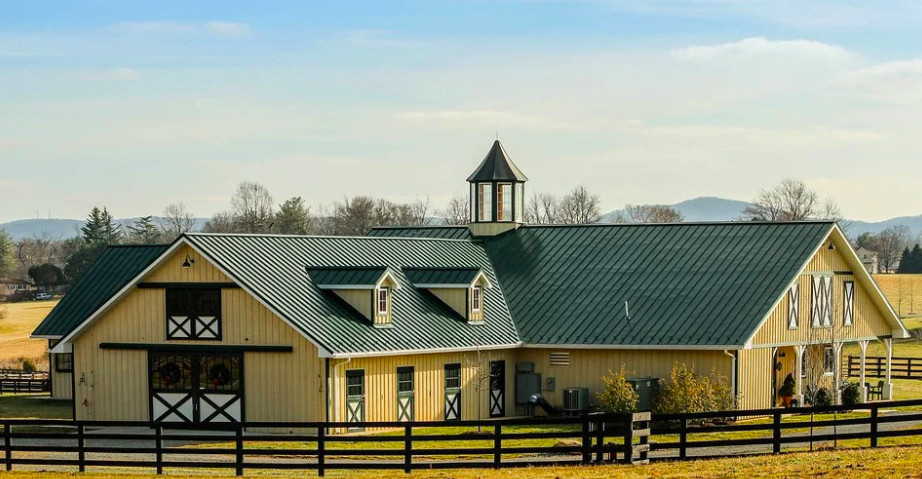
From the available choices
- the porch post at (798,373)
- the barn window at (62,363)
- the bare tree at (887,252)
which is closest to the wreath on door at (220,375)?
the barn window at (62,363)

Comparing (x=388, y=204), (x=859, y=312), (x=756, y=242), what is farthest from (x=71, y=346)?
(x=388, y=204)

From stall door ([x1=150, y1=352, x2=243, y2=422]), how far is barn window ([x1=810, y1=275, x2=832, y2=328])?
18019 mm

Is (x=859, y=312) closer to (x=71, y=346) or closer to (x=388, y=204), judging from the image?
(x=71, y=346)

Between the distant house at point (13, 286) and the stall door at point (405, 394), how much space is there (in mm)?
98236

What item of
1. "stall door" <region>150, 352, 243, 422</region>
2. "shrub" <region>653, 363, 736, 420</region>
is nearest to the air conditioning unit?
"shrub" <region>653, 363, 736, 420</region>

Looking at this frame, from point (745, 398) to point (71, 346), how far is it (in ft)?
62.3

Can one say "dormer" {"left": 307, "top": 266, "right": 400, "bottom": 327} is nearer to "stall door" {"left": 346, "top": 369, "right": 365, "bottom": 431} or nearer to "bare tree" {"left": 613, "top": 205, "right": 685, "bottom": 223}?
"stall door" {"left": 346, "top": 369, "right": 365, "bottom": 431}

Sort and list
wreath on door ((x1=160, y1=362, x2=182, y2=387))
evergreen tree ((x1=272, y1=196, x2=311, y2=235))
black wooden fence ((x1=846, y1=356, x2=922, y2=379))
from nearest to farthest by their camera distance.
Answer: wreath on door ((x1=160, y1=362, x2=182, y2=387))
black wooden fence ((x1=846, y1=356, x2=922, y2=379))
evergreen tree ((x1=272, y1=196, x2=311, y2=235))

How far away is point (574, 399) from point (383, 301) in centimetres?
643

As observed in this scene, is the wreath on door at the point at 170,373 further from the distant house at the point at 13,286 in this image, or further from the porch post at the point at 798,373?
the distant house at the point at 13,286

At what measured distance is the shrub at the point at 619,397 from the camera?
37938 millimetres

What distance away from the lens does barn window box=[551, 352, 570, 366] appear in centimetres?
4162

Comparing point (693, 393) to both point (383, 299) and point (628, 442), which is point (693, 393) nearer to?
point (383, 299)

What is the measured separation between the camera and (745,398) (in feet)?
131
